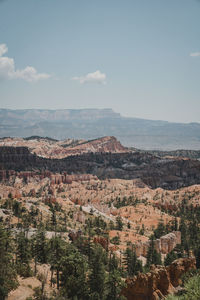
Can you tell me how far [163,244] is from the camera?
2795 inches

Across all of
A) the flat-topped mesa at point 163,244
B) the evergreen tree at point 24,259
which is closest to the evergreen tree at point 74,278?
the evergreen tree at point 24,259

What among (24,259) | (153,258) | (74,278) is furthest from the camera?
(153,258)

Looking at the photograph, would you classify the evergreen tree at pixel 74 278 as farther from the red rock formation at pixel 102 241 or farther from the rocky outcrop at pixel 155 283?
the red rock formation at pixel 102 241

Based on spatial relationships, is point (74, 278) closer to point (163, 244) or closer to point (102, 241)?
point (102, 241)

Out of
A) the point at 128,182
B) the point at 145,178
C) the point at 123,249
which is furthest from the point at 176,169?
the point at 123,249

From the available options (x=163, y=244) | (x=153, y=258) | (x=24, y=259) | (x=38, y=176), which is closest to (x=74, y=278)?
(x=24, y=259)

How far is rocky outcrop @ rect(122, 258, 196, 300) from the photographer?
3175cm

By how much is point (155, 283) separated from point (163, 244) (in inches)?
1616

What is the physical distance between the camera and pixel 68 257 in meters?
35.4

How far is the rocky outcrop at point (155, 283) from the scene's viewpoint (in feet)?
104

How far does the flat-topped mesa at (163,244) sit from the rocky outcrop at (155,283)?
99.6 ft

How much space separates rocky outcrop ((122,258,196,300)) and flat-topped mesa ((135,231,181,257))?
30357 millimetres

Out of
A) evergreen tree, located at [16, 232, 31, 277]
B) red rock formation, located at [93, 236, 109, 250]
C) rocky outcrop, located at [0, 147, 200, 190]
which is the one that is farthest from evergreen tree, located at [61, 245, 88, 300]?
rocky outcrop, located at [0, 147, 200, 190]

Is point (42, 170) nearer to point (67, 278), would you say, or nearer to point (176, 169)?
point (176, 169)
